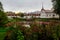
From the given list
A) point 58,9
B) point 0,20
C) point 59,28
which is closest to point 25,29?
point 59,28

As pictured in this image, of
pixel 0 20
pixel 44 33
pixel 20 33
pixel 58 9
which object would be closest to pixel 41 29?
pixel 44 33

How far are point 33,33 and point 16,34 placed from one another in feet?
3.24

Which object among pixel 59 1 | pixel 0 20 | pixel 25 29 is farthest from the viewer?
pixel 59 1

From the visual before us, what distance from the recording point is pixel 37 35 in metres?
13.0

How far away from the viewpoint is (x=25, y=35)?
44.0ft

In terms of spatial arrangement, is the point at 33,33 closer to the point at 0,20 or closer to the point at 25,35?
the point at 25,35

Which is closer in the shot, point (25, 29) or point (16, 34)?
point (16, 34)

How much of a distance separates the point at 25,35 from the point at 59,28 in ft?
6.40

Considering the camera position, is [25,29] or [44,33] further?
[25,29]

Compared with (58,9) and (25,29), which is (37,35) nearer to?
(25,29)

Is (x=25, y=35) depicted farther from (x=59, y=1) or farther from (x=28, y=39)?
(x=59, y=1)

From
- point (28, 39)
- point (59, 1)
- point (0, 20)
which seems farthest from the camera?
point (59, 1)

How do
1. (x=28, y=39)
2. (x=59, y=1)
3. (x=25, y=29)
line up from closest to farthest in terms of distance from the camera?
(x=28, y=39) → (x=25, y=29) → (x=59, y=1)

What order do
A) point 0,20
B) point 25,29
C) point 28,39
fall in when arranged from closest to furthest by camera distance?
point 28,39
point 25,29
point 0,20
